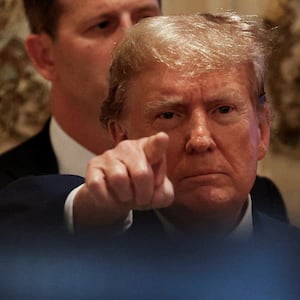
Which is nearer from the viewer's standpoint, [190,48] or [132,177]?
[132,177]

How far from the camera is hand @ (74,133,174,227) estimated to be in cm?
59

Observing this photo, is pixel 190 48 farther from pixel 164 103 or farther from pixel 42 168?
pixel 42 168

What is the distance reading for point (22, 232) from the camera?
2.33 ft

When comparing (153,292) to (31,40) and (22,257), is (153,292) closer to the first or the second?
(22,257)

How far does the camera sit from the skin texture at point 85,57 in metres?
0.76

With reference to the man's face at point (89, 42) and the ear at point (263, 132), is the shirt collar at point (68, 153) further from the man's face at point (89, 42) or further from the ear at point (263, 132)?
the ear at point (263, 132)

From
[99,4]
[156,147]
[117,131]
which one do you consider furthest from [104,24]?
[156,147]

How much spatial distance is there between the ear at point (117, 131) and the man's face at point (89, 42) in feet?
0.13

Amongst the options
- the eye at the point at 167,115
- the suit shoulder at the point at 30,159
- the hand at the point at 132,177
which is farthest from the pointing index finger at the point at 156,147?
the suit shoulder at the point at 30,159

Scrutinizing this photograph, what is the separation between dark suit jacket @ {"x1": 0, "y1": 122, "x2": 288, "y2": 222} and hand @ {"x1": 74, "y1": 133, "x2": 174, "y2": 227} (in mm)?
166

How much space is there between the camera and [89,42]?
0.78 m

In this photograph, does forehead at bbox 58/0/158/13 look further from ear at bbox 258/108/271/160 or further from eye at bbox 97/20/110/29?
ear at bbox 258/108/271/160

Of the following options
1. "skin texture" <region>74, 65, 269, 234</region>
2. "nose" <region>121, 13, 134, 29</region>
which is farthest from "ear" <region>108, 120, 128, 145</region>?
"nose" <region>121, 13, 134, 29</region>

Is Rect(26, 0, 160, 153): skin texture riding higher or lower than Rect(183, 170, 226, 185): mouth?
higher
